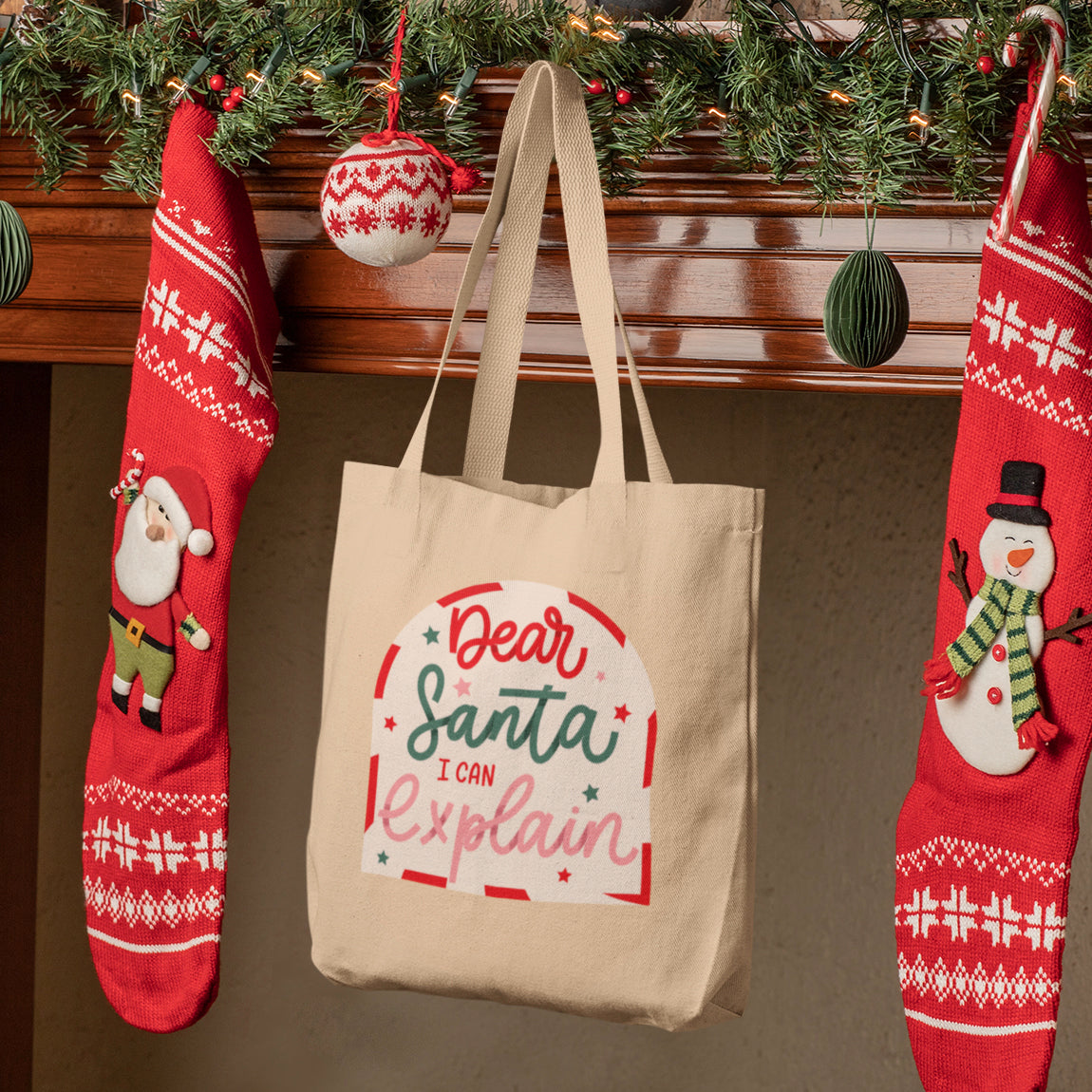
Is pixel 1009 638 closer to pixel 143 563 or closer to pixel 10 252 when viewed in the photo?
pixel 143 563

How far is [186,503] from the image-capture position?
2.63 ft

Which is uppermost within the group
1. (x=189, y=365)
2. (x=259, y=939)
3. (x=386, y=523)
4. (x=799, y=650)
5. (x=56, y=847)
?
(x=189, y=365)

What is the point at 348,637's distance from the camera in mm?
726

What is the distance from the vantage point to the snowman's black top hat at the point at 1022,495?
66cm

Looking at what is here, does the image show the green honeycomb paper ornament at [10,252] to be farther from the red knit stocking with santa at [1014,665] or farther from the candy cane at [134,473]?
the red knit stocking with santa at [1014,665]

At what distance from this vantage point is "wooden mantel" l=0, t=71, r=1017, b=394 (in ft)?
2.43

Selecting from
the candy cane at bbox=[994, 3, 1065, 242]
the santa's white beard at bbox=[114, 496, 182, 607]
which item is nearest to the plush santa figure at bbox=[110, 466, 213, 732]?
the santa's white beard at bbox=[114, 496, 182, 607]

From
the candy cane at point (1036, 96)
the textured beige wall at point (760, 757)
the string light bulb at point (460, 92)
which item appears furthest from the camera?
the textured beige wall at point (760, 757)

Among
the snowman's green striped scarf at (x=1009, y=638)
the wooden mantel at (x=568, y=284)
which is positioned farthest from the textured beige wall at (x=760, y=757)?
the snowman's green striped scarf at (x=1009, y=638)

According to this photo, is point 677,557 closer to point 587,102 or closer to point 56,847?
point 587,102

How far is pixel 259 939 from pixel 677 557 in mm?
902

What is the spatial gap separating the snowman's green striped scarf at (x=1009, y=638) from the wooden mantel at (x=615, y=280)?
157mm

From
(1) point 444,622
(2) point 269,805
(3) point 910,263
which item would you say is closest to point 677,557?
(1) point 444,622

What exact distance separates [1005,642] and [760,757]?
1.82 ft
